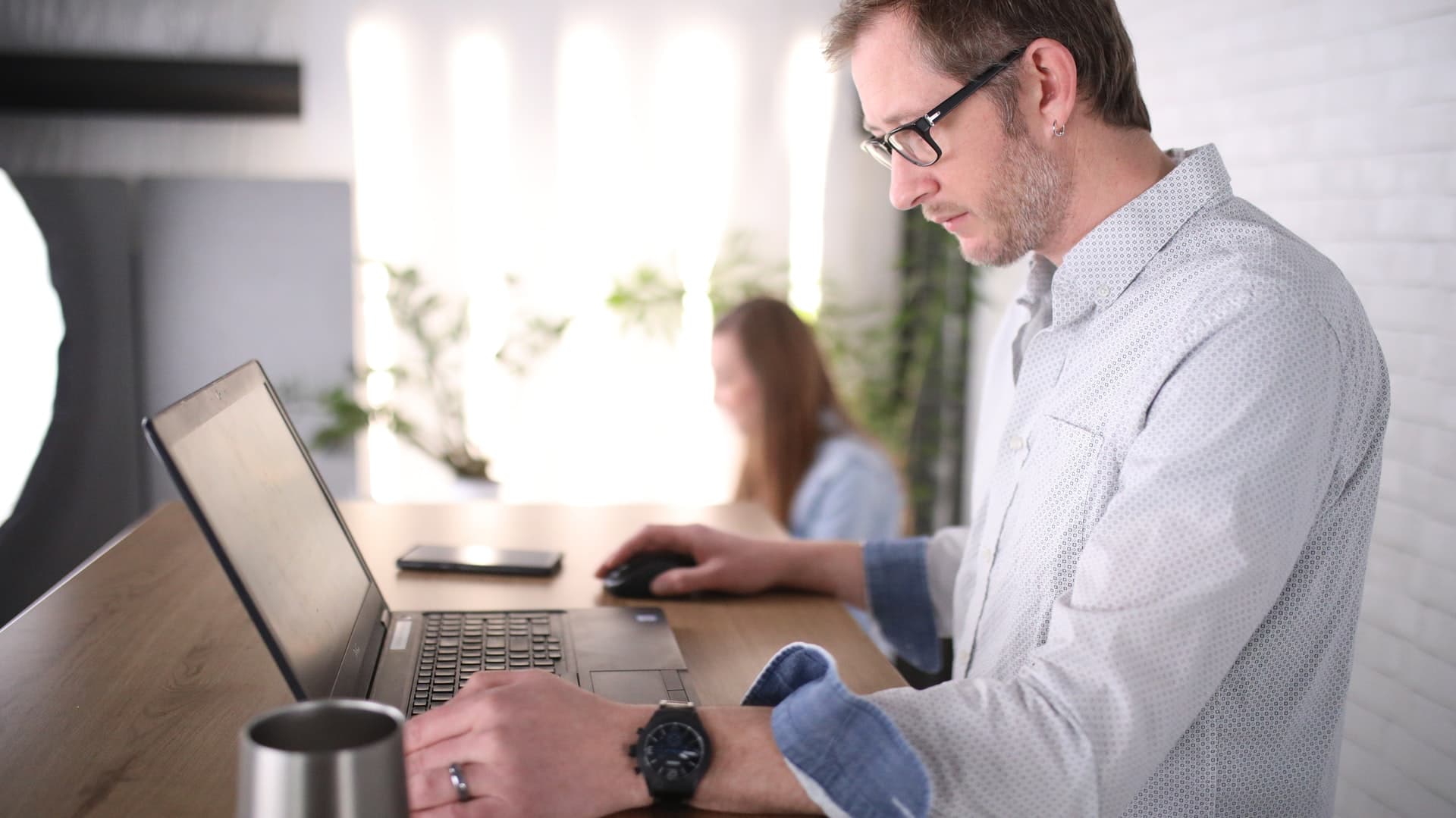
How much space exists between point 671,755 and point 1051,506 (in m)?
0.47

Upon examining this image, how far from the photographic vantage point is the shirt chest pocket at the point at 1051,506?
3.70ft

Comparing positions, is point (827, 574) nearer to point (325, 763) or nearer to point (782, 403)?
point (325, 763)

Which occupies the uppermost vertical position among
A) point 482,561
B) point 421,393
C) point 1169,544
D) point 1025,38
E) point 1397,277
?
point 1025,38

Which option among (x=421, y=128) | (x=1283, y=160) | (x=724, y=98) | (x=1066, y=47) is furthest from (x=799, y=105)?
(x=1066, y=47)

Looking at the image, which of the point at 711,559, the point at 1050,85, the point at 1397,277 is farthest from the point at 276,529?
the point at 1397,277

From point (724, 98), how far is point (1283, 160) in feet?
8.60

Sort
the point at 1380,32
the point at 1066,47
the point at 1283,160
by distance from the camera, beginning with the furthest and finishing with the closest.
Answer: the point at 1283,160, the point at 1380,32, the point at 1066,47

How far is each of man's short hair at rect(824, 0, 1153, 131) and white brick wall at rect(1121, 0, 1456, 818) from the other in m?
0.83

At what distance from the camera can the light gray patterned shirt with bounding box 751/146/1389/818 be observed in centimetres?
92

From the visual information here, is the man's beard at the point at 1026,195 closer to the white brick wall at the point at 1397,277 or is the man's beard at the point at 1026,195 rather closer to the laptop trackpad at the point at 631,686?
the laptop trackpad at the point at 631,686

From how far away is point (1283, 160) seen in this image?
228 centimetres

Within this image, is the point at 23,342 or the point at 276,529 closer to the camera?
the point at 276,529

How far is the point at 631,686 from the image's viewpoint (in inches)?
47.3

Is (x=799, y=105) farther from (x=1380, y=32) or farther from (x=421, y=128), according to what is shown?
(x=1380, y=32)
